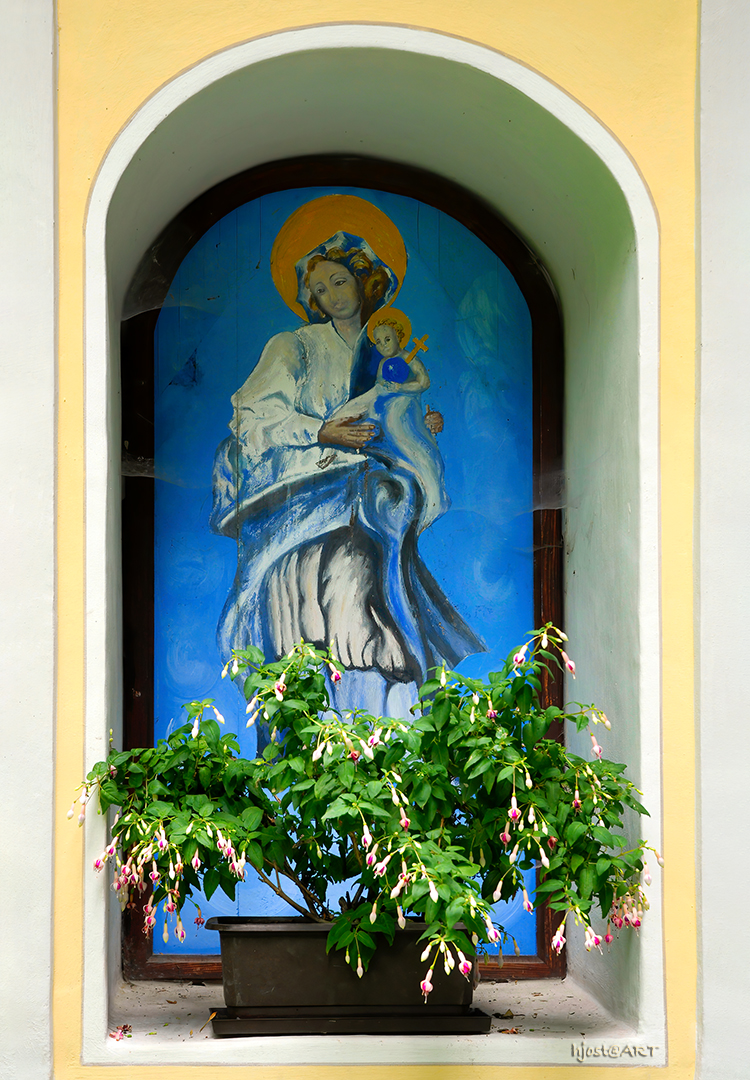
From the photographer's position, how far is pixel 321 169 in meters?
3.39

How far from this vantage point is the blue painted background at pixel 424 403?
329cm

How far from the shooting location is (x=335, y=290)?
339 cm

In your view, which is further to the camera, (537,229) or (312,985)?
(537,229)

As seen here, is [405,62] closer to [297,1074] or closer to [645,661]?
[645,661]

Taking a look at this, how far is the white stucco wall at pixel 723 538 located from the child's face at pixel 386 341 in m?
1.01

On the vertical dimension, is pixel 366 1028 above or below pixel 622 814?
below

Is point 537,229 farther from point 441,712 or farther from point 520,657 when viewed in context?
point 441,712

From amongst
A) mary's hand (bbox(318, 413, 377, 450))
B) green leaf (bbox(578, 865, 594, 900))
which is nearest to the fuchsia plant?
green leaf (bbox(578, 865, 594, 900))

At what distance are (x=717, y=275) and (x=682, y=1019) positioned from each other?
1.88 meters

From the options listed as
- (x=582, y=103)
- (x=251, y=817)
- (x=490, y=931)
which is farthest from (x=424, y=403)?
(x=490, y=931)

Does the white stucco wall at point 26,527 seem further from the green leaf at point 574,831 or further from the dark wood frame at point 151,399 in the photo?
the green leaf at point 574,831

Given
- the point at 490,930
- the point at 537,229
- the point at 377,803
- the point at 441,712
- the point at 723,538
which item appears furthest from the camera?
the point at 537,229

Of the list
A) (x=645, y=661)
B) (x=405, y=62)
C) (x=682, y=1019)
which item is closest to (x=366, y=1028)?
(x=682, y=1019)

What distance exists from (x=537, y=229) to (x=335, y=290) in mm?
660
